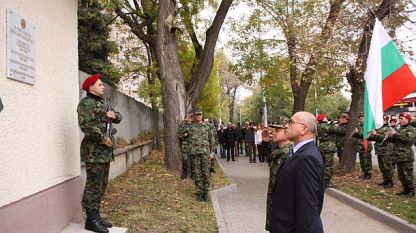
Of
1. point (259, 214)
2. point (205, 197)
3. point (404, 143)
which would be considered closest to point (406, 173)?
point (404, 143)

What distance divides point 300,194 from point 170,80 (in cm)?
964

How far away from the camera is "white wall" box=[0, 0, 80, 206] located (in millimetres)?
3861

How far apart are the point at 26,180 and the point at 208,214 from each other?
475cm

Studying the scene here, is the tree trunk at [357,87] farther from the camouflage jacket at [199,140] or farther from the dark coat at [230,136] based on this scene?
the dark coat at [230,136]

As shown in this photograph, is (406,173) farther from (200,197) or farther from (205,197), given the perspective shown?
(200,197)

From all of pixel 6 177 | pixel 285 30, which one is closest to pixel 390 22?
pixel 285 30

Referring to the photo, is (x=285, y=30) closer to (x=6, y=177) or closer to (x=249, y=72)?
(x=249, y=72)

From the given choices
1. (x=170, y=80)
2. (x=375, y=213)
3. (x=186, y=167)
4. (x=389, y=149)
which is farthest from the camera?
(x=186, y=167)

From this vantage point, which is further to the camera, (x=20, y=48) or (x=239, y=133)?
(x=239, y=133)

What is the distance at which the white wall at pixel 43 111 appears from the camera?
3861mm

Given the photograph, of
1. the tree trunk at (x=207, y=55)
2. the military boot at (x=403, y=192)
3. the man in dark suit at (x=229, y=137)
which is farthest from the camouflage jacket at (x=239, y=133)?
the military boot at (x=403, y=192)

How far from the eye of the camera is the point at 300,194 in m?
3.42

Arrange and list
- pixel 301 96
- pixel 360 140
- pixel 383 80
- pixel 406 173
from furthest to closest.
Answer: pixel 301 96 → pixel 360 140 → pixel 406 173 → pixel 383 80

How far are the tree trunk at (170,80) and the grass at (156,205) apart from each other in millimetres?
928
